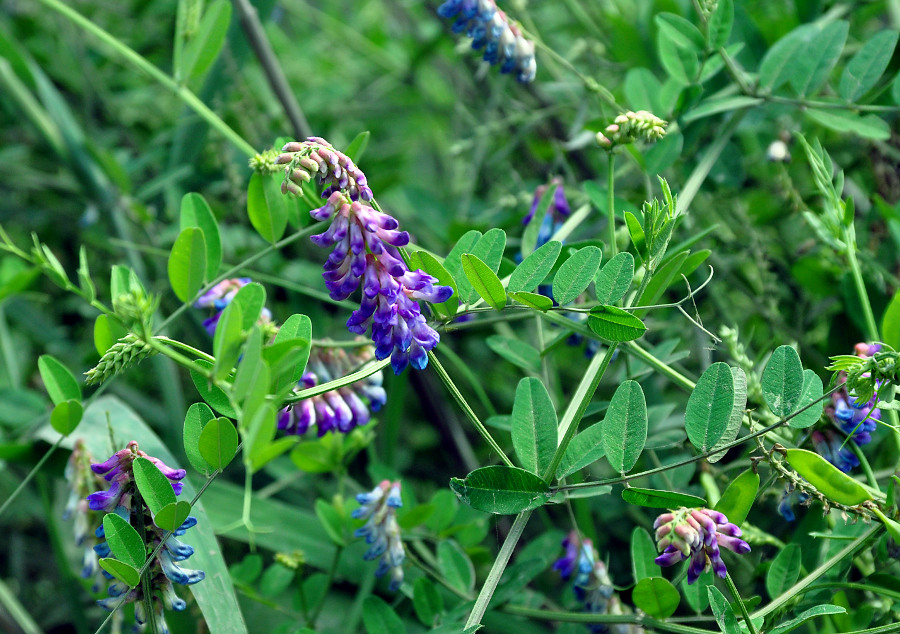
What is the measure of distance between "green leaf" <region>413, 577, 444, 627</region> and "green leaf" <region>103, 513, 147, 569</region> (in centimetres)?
30

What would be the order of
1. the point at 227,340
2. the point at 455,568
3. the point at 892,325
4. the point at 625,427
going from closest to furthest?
the point at 227,340
the point at 625,427
the point at 892,325
the point at 455,568

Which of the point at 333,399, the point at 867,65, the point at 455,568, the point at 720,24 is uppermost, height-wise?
the point at 720,24

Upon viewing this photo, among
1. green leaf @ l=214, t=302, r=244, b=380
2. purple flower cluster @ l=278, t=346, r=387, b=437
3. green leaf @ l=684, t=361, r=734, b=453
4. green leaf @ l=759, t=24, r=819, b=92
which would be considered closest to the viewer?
green leaf @ l=214, t=302, r=244, b=380

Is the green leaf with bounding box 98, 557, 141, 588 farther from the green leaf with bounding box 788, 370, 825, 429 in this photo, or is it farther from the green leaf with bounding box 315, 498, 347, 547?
the green leaf with bounding box 788, 370, 825, 429

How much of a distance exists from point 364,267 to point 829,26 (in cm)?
76

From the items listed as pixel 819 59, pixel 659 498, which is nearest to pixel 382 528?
pixel 659 498

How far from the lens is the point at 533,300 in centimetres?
69

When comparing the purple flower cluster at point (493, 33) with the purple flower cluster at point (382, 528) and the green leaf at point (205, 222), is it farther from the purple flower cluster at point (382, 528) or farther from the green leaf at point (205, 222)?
the purple flower cluster at point (382, 528)

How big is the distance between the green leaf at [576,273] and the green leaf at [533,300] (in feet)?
0.11

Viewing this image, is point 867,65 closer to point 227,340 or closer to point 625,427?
point 625,427

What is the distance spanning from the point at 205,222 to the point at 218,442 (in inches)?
12.2

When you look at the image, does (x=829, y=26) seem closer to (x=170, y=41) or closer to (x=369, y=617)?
(x=369, y=617)

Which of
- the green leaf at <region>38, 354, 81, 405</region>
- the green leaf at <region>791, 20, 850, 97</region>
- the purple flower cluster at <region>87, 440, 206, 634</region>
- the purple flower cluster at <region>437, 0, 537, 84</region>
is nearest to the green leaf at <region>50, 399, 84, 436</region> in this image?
the green leaf at <region>38, 354, 81, 405</region>

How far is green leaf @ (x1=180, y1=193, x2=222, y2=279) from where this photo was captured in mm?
859
